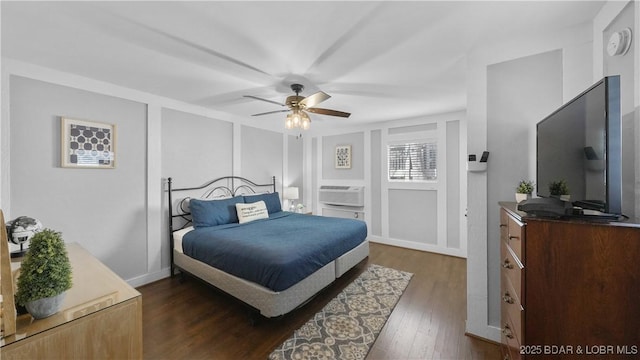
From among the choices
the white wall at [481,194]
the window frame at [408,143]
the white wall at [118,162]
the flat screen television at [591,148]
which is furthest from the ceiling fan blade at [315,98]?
the window frame at [408,143]

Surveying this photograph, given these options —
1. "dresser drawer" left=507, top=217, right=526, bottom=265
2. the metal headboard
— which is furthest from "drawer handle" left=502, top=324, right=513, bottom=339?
the metal headboard

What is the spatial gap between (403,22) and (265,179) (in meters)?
3.65

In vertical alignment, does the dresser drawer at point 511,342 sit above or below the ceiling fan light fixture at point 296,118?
below

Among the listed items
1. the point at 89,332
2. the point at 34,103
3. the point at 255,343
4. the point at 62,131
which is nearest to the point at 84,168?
the point at 62,131

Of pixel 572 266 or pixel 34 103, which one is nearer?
pixel 572 266

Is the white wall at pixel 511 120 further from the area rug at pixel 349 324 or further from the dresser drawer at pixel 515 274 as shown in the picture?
the area rug at pixel 349 324

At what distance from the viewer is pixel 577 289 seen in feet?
3.14

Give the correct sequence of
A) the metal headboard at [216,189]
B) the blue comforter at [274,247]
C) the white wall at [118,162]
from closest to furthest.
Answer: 1. the blue comforter at [274,247]
2. the white wall at [118,162]
3. the metal headboard at [216,189]

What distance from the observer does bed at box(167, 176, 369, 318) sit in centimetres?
205

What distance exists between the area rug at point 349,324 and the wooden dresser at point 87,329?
3.58 feet

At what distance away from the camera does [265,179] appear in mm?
4645

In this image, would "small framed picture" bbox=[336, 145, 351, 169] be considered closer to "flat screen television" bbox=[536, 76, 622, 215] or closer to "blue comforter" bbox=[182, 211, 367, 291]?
"blue comforter" bbox=[182, 211, 367, 291]

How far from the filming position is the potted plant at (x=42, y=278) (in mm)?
880

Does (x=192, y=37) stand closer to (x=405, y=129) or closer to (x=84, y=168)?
(x=84, y=168)
